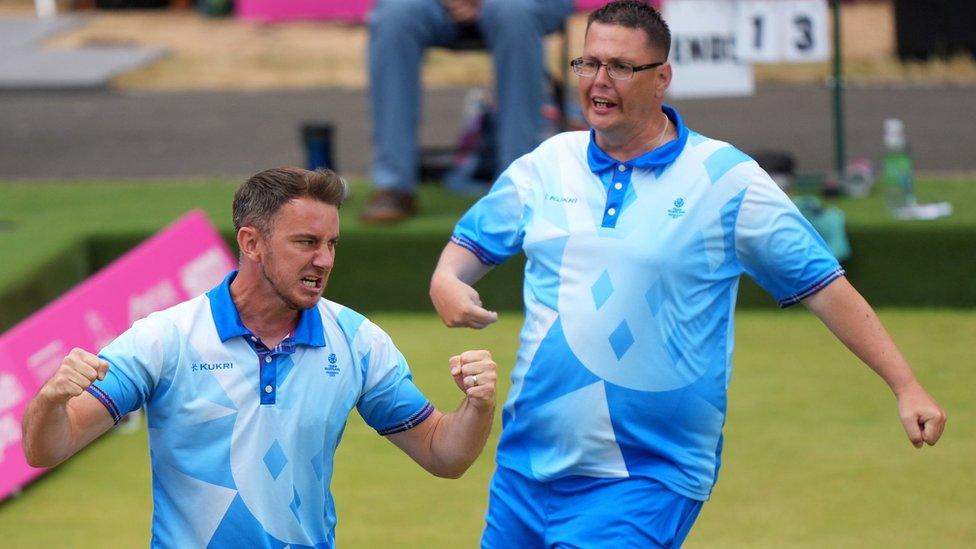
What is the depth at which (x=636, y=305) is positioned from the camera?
3.81m

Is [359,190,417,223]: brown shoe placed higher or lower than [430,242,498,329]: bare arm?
lower

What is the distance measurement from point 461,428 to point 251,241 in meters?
0.56

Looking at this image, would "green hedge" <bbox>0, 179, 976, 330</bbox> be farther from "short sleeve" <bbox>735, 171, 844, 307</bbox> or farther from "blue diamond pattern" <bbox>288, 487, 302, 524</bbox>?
"blue diamond pattern" <bbox>288, 487, 302, 524</bbox>

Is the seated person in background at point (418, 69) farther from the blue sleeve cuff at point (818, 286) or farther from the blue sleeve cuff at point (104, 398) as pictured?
the blue sleeve cuff at point (104, 398)

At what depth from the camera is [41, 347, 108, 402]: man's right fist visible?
305 cm

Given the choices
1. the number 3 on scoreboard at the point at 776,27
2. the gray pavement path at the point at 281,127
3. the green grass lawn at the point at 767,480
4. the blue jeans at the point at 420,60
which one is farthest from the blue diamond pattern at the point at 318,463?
the gray pavement path at the point at 281,127

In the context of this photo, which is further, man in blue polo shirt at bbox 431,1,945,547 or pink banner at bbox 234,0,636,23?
pink banner at bbox 234,0,636,23

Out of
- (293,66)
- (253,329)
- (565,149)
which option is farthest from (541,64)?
(293,66)

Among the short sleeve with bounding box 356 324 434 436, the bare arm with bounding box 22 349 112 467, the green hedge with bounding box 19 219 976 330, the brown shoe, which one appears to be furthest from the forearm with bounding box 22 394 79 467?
the brown shoe

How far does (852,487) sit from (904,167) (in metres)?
2.74

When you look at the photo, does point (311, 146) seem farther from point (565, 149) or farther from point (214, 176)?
point (565, 149)

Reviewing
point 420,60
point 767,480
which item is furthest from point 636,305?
point 420,60

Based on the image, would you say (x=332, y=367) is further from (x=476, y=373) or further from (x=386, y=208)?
(x=386, y=208)

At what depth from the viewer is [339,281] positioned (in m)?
8.00
